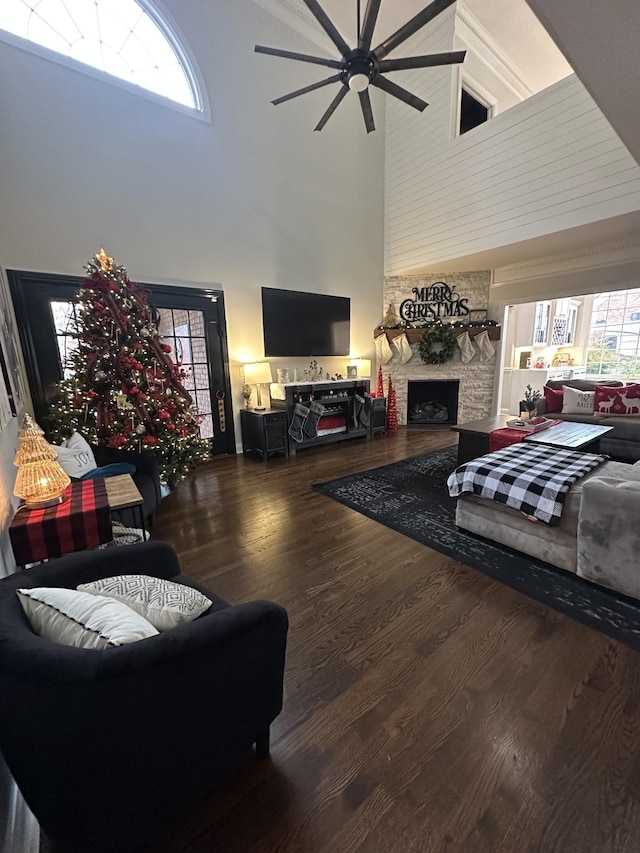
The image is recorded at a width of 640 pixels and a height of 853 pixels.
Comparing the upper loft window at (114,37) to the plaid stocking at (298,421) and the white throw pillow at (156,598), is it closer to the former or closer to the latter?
the plaid stocking at (298,421)

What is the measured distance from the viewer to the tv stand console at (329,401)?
15.6 feet

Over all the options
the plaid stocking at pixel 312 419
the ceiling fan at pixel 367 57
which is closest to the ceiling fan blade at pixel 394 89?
the ceiling fan at pixel 367 57

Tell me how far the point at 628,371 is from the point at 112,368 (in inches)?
367

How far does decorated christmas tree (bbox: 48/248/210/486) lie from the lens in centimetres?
295

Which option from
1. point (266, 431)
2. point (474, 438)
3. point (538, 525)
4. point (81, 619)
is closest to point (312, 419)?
point (266, 431)

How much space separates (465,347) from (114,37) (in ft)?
18.8

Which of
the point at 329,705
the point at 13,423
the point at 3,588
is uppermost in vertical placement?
the point at 13,423

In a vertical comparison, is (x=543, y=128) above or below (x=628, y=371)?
above

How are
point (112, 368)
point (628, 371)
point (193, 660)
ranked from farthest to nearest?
1. point (628, 371)
2. point (112, 368)
3. point (193, 660)

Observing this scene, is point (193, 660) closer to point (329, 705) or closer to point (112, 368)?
point (329, 705)

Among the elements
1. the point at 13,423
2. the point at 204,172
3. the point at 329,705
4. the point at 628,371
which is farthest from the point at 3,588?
the point at 628,371

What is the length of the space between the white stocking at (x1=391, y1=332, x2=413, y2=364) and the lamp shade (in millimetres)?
2480

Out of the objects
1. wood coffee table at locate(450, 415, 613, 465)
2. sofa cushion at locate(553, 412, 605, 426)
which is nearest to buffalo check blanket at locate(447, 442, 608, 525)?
wood coffee table at locate(450, 415, 613, 465)

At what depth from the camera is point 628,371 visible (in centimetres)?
735
